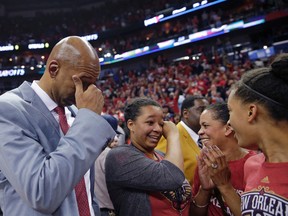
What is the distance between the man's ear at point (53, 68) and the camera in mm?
1408

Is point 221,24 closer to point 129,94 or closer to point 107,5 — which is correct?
point 129,94

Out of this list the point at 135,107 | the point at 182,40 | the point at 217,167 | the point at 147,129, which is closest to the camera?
the point at 217,167

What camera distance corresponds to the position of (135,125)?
7.87 feet

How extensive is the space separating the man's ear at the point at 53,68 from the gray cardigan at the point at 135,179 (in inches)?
33.8

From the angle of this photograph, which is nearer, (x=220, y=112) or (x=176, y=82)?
(x=220, y=112)

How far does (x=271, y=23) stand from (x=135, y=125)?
1960cm

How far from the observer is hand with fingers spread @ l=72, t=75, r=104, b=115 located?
4.28ft

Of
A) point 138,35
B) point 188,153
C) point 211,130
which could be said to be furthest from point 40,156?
point 138,35

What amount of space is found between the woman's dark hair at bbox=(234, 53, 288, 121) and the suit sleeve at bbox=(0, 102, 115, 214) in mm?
657

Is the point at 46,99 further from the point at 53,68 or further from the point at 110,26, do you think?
the point at 110,26

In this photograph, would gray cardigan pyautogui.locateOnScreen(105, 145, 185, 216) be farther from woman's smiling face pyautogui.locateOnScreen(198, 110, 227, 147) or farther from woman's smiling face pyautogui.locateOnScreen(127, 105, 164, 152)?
woman's smiling face pyautogui.locateOnScreen(198, 110, 227, 147)

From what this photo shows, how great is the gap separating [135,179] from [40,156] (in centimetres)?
92

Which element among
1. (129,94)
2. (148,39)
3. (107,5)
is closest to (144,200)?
(129,94)

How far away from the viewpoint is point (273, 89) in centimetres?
144
